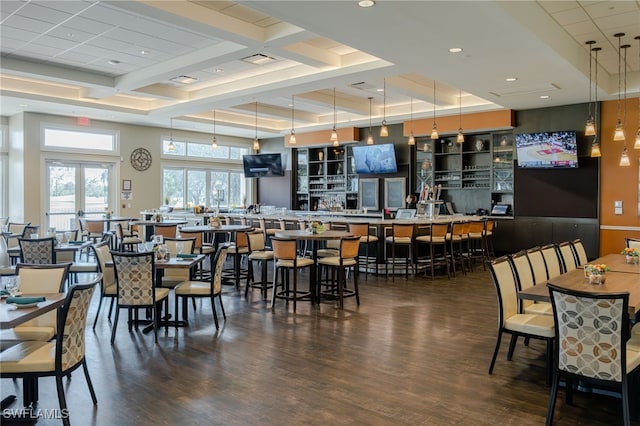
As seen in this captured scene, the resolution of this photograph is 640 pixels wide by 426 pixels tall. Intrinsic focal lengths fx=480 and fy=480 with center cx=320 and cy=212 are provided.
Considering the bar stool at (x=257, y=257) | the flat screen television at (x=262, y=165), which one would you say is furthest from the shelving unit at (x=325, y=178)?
the bar stool at (x=257, y=257)

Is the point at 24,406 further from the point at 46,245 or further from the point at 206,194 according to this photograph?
the point at 206,194

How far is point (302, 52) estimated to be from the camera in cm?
722

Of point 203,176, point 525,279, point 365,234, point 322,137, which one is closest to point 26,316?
point 525,279

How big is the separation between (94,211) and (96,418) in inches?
433

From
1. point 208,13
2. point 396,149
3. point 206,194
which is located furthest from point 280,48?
point 206,194

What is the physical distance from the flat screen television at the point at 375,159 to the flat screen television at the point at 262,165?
287 cm

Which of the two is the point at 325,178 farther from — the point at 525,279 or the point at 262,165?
the point at 525,279

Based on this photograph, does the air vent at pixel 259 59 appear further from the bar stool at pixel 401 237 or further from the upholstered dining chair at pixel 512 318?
the upholstered dining chair at pixel 512 318

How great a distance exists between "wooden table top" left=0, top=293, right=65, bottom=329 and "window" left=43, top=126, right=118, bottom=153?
1008 centimetres

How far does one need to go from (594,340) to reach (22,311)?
3.61 m

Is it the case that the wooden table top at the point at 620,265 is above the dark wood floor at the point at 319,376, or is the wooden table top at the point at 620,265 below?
above

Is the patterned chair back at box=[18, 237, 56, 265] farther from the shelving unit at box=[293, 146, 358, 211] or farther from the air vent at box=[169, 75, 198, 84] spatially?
the shelving unit at box=[293, 146, 358, 211]

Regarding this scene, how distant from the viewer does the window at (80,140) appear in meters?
12.1

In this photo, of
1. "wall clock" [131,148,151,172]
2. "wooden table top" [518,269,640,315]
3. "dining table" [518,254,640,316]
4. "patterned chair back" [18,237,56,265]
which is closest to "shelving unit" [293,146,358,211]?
"wall clock" [131,148,151,172]
